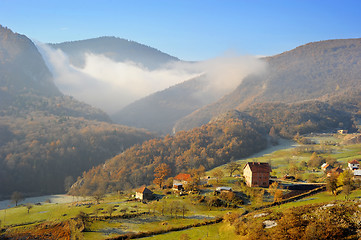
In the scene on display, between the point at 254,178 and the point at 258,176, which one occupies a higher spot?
the point at 258,176

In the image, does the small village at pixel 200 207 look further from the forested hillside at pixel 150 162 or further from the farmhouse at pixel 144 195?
the forested hillside at pixel 150 162

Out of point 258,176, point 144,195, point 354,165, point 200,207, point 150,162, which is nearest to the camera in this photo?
point 200,207

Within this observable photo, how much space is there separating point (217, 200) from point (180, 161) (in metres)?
106

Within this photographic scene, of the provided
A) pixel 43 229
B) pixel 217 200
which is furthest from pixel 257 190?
pixel 43 229

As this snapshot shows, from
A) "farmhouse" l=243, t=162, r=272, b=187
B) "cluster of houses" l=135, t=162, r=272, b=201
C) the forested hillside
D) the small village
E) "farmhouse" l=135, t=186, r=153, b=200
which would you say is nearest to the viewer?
the small village

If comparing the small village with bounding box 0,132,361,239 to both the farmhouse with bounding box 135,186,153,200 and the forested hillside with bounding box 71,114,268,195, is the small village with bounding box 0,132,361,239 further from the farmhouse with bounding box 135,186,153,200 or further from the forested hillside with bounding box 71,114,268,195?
the forested hillside with bounding box 71,114,268,195

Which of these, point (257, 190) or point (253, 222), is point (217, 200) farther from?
point (253, 222)

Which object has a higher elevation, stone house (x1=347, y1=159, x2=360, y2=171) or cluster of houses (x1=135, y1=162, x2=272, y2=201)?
cluster of houses (x1=135, y1=162, x2=272, y2=201)

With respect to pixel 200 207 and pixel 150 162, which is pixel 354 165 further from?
pixel 150 162

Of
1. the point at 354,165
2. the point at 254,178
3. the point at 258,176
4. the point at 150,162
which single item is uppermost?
the point at 258,176

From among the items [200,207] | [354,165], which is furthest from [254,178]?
[354,165]

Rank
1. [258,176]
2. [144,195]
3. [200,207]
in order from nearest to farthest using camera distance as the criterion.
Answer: [200,207] → [144,195] → [258,176]

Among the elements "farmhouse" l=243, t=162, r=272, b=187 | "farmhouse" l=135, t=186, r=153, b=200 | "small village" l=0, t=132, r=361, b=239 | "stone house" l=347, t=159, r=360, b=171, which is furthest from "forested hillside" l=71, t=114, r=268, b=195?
"stone house" l=347, t=159, r=360, b=171

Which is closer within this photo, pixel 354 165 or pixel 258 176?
pixel 258 176
